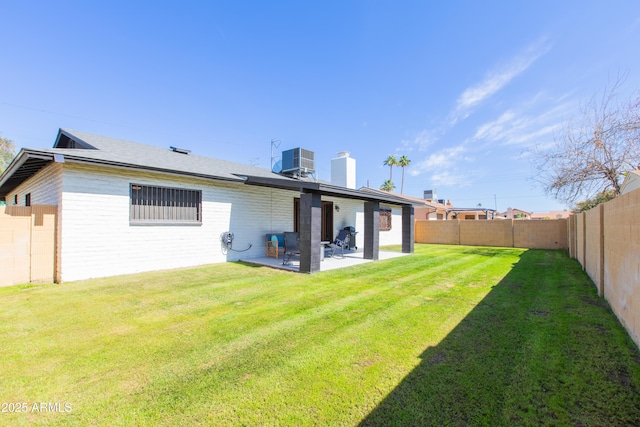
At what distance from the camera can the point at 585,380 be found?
2.54m

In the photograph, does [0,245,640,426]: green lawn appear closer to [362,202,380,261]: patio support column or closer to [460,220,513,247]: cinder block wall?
[362,202,380,261]: patio support column

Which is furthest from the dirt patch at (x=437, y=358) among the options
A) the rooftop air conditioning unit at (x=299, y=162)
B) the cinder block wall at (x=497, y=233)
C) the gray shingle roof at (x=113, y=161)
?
the cinder block wall at (x=497, y=233)

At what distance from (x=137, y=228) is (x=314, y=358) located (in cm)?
684

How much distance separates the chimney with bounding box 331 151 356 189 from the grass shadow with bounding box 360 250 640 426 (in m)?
13.2

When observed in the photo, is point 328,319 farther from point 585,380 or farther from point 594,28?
point 594,28

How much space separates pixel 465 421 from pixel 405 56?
13784 millimetres

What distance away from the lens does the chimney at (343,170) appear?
17094 mm

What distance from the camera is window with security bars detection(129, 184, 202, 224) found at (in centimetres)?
755

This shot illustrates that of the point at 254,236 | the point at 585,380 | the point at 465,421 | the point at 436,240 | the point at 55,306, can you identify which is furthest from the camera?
the point at 436,240

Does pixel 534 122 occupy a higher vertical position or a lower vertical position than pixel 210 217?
higher

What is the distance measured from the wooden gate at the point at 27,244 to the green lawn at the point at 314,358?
63cm

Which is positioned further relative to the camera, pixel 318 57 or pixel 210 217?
pixel 318 57

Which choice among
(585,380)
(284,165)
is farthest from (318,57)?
(585,380)

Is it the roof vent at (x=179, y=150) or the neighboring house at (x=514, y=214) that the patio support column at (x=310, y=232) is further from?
the neighboring house at (x=514, y=214)
